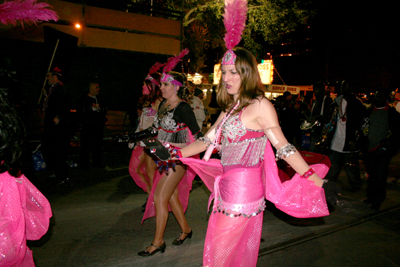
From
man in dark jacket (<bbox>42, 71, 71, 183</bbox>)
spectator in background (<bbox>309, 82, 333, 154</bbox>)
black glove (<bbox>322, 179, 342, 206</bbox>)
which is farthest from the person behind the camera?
spectator in background (<bbox>309, 82, 333, 154</bbox>)

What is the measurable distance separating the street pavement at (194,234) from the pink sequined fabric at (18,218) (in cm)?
146

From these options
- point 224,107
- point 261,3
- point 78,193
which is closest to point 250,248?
point 224,107

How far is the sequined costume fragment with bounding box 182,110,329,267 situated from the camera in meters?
2.26

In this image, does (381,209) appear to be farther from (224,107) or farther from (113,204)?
(113,204)

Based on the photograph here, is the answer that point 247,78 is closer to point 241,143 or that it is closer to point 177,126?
point 241,143

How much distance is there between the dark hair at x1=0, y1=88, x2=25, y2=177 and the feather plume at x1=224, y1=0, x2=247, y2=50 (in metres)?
1.63

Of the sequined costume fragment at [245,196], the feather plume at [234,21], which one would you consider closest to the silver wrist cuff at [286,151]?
the sequined costume fragment at [245,196]

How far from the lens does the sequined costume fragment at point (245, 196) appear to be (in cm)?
226

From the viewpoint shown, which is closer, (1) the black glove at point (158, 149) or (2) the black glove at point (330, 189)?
(2) the black glove at point (330, 189)

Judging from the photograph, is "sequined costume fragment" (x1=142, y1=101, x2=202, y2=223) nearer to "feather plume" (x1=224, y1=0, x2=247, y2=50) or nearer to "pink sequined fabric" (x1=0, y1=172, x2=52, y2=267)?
"feather plume" (x1=224, y1=0, x2=247, y2=50)

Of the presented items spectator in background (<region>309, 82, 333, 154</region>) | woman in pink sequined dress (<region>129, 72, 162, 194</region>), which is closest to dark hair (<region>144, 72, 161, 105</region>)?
woman in pink sequined dress (<region>129, 72, 162, 194</region>)

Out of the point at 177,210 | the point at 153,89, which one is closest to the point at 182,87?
the point at 153,89

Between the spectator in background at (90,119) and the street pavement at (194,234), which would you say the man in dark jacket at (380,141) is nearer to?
the street pavement at (194,234)

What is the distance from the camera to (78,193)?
582cm
